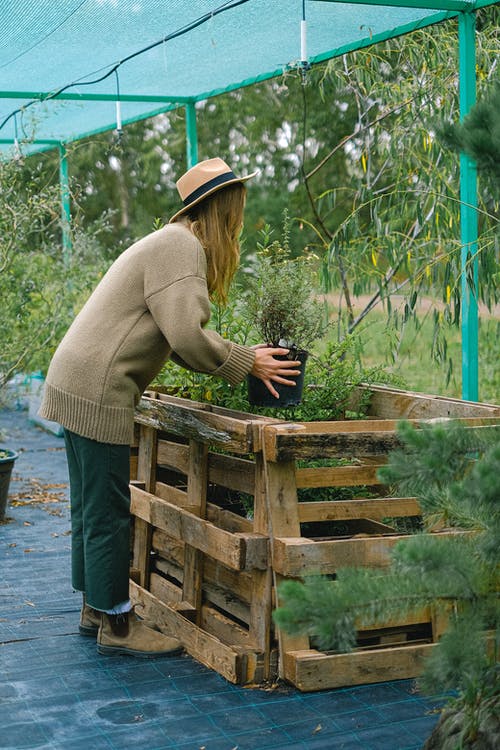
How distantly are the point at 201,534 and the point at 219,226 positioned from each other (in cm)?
100

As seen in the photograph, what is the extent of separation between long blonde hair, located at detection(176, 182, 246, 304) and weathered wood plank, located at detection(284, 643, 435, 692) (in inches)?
48.1

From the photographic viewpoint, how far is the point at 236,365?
3.05 metres

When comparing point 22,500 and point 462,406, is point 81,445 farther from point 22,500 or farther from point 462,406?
point 22,500

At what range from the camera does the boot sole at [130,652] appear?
3.21 meters

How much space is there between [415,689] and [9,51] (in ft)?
12.2

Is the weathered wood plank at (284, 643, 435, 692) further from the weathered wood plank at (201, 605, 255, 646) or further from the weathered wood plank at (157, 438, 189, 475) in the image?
the weathered wood plank at (157, 438, 189, 475)

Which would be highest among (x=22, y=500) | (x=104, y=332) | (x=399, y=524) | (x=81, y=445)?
(x=104, y=332)

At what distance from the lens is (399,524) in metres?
3.40

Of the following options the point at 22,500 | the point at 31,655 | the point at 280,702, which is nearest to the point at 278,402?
the point at 280,702

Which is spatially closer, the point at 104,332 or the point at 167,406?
the point at 104,332

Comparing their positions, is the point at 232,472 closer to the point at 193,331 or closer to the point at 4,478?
the point at 193,331

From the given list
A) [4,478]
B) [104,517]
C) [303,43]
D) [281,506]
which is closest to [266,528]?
[281,506]

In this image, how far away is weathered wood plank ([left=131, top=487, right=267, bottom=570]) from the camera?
9.58 feet

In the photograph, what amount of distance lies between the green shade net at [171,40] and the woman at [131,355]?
1208mm
